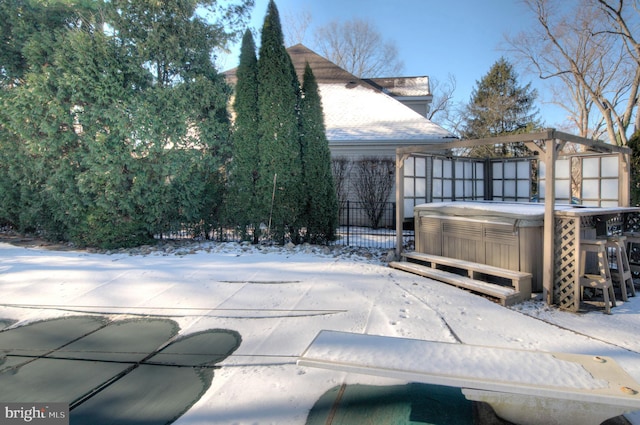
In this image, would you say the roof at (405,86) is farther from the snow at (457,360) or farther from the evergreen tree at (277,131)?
the snow at (457,360)

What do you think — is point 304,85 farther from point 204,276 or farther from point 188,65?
point 204,276

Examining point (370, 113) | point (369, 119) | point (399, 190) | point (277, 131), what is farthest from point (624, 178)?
point (370, 113)

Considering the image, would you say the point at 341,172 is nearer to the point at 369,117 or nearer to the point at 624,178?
the point at 369,117

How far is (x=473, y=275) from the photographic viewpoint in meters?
5.41

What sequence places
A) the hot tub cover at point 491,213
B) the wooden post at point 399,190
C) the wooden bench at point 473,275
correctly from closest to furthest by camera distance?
the wooden bench at point 473,275
the hot tub cover at point 491,213
the wooden post at point 399,190

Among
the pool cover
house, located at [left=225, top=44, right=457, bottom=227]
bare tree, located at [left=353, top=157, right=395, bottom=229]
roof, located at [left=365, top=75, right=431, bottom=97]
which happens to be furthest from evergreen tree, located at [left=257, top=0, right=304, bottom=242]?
roof, located at [left=365, top=75, right=431, bottom=97]

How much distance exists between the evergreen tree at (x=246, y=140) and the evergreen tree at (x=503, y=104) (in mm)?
19086

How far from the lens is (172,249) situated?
23.7 ft

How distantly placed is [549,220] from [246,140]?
5.68m

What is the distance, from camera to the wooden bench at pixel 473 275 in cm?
477

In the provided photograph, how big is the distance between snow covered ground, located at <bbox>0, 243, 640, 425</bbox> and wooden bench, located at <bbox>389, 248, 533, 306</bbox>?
0.61 feet

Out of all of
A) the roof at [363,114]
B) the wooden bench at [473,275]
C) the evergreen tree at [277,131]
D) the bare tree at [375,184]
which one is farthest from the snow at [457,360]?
the bare tree at [375,184]

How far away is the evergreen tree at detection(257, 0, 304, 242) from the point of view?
753 centimetres

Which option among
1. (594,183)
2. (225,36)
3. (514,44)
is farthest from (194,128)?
(514,44)
